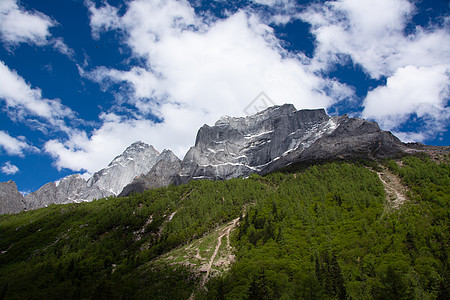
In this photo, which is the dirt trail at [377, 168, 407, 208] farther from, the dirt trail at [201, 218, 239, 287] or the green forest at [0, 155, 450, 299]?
the dirt trail at [201, 218, 239, 287]

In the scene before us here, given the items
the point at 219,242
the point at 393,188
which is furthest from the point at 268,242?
the point at 393,188

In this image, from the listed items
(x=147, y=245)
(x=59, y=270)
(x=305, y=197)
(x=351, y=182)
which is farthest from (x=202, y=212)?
(x=351, y=182)

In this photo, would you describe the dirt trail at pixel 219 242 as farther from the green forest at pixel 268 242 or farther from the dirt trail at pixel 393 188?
the dirt trail at pixel 393 188

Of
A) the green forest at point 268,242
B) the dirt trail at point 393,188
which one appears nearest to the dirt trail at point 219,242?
the green forest at point 268,242

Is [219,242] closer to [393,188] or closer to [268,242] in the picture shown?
[268,242]

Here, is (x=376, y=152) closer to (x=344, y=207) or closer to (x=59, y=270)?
(x=344, y=207)

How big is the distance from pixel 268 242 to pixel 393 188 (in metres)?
76.0

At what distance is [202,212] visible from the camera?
486ft

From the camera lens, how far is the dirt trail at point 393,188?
114900 millimetres

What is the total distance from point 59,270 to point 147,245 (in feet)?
123

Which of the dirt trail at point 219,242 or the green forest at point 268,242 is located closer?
the green forest at point 268,242

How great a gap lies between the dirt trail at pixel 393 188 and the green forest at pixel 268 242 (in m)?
2.64

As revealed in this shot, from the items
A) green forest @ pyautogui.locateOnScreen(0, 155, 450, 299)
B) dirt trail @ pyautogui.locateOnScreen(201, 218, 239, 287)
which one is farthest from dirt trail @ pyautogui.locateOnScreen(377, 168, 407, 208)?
dirt trail @ pyautogui.locateOnScreen(201, 218, 239, 287)

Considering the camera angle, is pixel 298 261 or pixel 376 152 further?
pixel 376 152
